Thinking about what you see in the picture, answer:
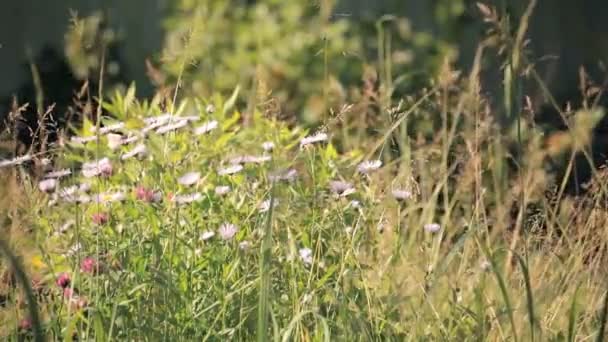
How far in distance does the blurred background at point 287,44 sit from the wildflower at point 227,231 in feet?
6.51

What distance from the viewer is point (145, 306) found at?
3.02 meters

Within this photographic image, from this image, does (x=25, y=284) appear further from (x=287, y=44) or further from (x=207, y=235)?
(x=287, y=44)

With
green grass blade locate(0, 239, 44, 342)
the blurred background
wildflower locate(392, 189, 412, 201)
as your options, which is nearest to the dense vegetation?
wildflower locate(392, 189, 412, 201)

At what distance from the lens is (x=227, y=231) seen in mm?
3074

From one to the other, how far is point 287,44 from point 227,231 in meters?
2.93

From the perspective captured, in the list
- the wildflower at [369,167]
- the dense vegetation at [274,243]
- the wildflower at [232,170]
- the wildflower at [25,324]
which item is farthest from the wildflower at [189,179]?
the wildflower at [25,324]

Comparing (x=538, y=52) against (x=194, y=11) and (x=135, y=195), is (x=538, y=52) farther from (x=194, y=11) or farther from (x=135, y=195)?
(x=135, y=195)

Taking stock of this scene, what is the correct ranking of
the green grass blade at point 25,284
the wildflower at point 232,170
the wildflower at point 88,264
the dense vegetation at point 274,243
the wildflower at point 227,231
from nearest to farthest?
the green grass blade at point 25,284 → the dense vegetation at point 274,243 → the wildflower at point 88,264 → the wildflower at point 227,231 → the wildflower at point 232,170

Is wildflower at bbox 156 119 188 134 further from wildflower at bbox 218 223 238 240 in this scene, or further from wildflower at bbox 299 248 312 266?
wildflower at bbox 299 248 312 266

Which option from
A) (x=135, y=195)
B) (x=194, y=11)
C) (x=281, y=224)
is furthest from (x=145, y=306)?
(x=194, y=11)

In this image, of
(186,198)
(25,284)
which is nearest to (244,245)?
(186,198)

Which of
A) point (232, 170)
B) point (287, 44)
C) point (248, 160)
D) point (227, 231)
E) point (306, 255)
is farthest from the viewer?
point (287, 44)

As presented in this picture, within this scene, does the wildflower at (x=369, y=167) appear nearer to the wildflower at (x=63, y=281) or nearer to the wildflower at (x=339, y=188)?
the wildflower at (x=339, y=188)

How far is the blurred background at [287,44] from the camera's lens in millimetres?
5887
